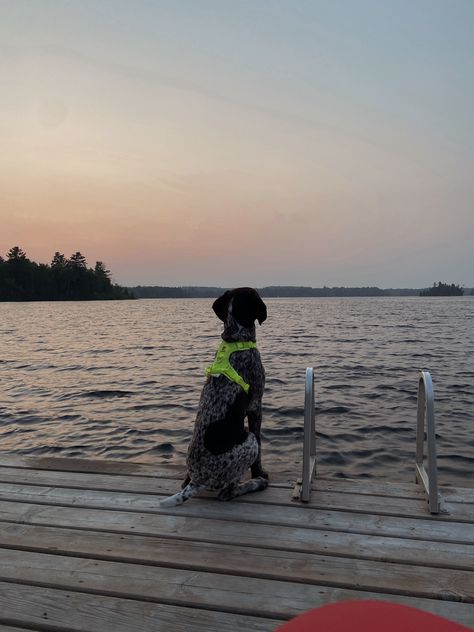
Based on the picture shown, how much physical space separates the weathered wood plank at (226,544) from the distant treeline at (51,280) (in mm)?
→ 123862

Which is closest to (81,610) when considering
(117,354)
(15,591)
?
(15,591)

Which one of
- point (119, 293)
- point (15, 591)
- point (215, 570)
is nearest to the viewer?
point (15, 591)

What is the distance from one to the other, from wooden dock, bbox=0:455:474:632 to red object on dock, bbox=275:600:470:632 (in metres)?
0.84

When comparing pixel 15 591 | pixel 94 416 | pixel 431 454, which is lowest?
pixel 94 416

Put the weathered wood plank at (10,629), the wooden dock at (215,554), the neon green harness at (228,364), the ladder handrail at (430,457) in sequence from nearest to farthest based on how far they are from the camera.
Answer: the weathered wood plank at (10,629), the wooden dock at (215,554), the ladder handrail at (430,457), the neon green harness at (228,364)

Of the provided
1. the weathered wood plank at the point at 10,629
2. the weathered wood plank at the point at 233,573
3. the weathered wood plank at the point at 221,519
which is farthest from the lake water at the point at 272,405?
the weathered wood plank at the point at 10,629

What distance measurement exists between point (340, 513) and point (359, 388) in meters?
→ 10.1

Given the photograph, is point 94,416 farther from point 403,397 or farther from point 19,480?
point 403,397

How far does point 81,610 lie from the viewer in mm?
2650

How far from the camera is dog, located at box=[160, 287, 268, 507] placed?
3891 millimetres

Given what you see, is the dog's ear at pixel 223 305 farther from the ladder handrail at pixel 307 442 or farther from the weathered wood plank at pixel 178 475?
the weathered wood plank at pixel 178 475

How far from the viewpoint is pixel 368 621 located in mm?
1784

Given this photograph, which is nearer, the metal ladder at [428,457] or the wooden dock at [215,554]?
the wooden dock at [215,554]

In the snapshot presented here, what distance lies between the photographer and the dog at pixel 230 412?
3891 mm
